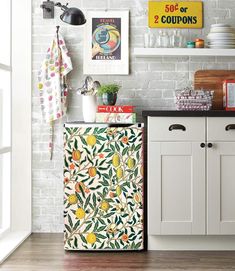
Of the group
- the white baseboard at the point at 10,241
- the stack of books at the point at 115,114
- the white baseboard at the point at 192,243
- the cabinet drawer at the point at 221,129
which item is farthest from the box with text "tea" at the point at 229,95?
the white baseboard at the point at 10,241

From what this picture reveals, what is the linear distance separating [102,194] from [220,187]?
2.87 feet

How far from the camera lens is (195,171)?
3971 millimetres

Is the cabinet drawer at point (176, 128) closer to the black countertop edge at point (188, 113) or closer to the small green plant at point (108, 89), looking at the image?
the black countertop edge at point (188, 113)

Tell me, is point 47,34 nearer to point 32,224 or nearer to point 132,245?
point 32,224

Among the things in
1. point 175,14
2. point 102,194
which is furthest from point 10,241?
point 175,14

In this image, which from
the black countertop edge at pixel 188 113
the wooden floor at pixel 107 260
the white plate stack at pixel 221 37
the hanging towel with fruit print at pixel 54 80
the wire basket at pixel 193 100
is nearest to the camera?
the wooden floor at pixel 107 260

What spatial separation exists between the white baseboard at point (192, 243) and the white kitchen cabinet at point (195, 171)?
0.10m

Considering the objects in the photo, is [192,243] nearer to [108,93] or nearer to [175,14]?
[108,93]

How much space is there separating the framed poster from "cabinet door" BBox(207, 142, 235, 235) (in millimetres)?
1114

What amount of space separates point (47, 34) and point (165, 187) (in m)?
1.69

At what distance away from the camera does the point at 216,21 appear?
180 inches

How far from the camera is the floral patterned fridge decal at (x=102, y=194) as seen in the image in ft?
13.0

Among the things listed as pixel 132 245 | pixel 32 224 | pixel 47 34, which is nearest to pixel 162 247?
pixel 132 245

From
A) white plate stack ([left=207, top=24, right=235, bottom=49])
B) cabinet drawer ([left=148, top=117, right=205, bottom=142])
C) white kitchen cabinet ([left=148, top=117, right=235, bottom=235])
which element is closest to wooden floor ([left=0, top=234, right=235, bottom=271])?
white kitchen cabinet ([left=148, top=117, right=235, bottom=235])
